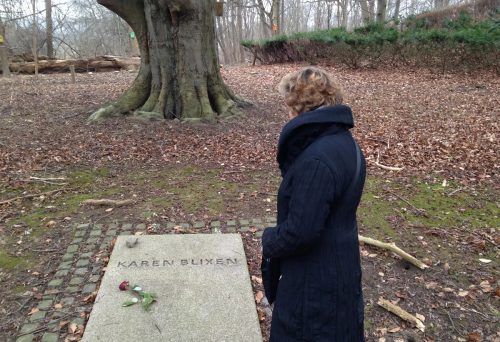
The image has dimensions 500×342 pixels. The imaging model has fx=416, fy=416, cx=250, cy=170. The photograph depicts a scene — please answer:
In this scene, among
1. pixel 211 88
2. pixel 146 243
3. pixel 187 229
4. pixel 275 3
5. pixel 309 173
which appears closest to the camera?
pixel 309 173

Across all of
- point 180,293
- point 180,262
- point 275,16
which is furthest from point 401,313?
point 275,16

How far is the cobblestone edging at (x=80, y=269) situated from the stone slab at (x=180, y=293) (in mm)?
234

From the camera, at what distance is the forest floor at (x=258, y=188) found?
3.54 m

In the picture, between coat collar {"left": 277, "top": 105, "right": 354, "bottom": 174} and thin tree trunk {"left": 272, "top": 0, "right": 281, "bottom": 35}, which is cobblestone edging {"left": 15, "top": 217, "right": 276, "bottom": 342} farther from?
thin tree trunk {"left": 272, "top": 0, "right": 281, "bottom": 35}

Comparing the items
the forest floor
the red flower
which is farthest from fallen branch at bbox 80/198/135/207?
the red flower

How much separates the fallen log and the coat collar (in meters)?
17.4

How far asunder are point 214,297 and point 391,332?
1369 millimetres

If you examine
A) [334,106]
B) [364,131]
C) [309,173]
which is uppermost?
[334,106]

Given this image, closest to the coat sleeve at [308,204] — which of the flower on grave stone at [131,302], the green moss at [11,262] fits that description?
the flower on grave stone at [131,302]

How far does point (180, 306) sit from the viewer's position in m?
3.13

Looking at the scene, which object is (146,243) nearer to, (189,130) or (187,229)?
(187,229)

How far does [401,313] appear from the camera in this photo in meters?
3.28

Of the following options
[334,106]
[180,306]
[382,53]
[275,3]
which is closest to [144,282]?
[180,306]

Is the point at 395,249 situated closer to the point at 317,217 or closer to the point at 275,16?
the point at 317,217
